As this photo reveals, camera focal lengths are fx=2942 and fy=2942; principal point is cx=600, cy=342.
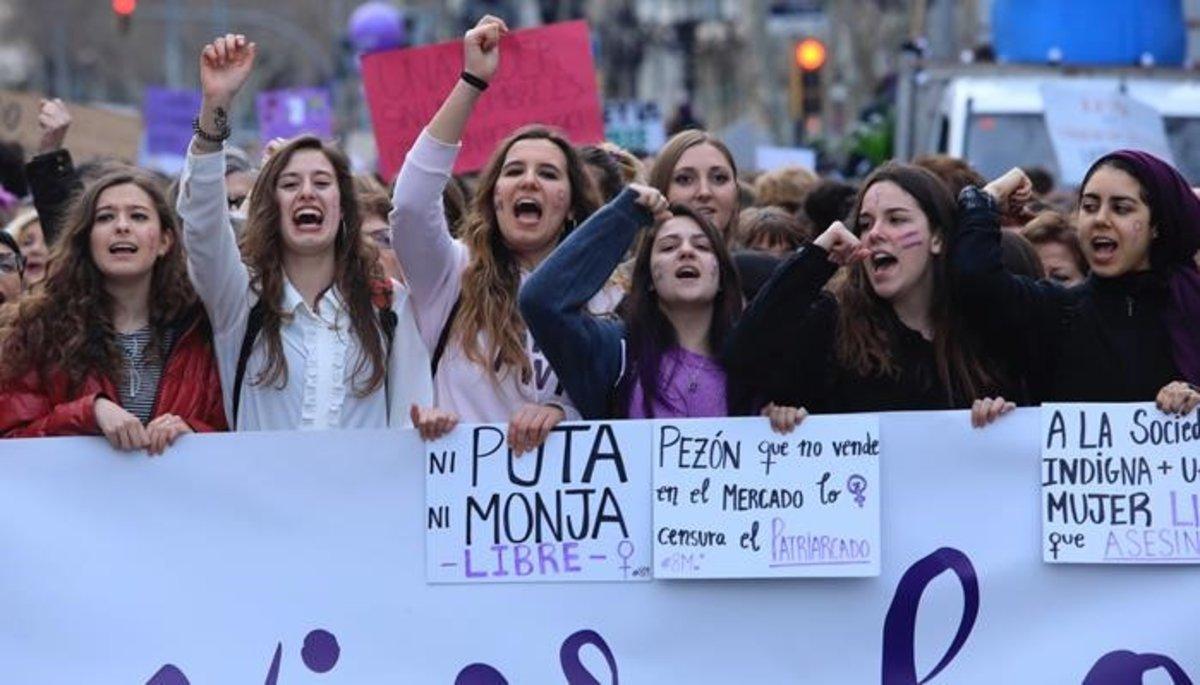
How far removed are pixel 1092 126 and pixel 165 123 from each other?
7469mm

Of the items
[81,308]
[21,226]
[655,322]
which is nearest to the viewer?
[655,322]

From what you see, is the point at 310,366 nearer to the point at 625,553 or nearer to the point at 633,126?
the point at 625,553

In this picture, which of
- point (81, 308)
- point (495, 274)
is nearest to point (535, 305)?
point (495, 274)

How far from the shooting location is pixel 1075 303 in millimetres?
6582

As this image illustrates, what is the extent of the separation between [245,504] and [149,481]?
23 cm

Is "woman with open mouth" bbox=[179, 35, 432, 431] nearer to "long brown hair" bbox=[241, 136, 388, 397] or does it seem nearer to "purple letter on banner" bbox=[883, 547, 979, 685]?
"long brown hair" bbox=[241, 136, 388, 397]

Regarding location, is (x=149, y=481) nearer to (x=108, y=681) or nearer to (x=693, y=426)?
(x=108, y=681)

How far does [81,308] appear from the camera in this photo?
6.82 m

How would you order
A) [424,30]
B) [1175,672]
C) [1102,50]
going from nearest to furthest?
[1175,672] → [1102,50] → [424,30]

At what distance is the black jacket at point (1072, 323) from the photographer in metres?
6.43

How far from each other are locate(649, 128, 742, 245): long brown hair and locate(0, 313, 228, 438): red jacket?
166cm

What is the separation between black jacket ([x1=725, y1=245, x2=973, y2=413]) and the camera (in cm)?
631

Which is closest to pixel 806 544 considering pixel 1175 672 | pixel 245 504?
pixel 1175 672

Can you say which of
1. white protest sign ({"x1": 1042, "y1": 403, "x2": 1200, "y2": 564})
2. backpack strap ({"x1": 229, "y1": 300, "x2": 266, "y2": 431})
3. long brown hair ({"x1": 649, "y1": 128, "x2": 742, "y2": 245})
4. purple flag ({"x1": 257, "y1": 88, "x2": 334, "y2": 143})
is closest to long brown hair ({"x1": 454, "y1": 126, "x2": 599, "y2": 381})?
backpack strap ({"x1": 229, "y1": 300, "x2": 266, "y2": 431})
